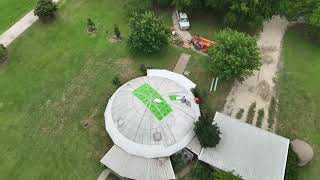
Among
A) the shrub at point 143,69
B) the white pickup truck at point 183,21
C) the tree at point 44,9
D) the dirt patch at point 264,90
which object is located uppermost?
the tree at point 44,9

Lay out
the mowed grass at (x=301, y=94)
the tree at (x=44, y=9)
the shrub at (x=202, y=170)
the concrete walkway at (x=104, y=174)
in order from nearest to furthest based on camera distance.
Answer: the shrub at (x=202, y=170), the concrete walkway at (x=104, y=174), the mowed grass at (x=301, y=94), the tree at (x=44, y=9)

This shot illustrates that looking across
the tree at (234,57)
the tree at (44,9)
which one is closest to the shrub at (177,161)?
the tree at (234,57)

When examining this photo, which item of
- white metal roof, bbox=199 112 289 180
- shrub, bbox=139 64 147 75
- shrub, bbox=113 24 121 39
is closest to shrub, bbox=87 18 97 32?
shrub, bbox=113 24 121 39

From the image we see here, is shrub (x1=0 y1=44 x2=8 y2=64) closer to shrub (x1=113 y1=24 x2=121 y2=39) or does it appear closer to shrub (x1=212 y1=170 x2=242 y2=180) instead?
shrub (x1=113 y1=24 x2=121 y2=39)

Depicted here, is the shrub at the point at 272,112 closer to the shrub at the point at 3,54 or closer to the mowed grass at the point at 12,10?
the shrub at the point at 3,54

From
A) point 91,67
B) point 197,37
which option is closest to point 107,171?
point 91,67

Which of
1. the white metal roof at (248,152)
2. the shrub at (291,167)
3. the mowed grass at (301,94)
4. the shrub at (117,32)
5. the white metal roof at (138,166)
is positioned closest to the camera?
the white metal roof at (248,152)
